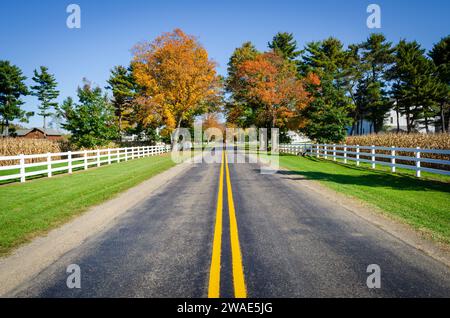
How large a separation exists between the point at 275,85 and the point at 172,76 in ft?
46.3

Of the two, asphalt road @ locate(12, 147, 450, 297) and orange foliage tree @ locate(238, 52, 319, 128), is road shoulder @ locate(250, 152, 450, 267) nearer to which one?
asphalt road @ locate(12, 147, 450, 297)

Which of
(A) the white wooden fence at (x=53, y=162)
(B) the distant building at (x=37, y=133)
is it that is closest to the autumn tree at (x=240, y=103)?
(A) the white wooden fence at (x=53, y=162)

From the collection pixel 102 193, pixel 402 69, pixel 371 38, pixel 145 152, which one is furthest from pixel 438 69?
pixel 102 193

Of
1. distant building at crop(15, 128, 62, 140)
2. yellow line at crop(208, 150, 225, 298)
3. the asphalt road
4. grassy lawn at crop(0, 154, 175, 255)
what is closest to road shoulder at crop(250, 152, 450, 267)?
the asphalt road

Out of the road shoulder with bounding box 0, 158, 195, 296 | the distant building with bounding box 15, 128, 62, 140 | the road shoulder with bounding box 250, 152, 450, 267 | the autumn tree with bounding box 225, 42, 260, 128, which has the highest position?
the autumn tree with bounding box 225, 42, 260, 128

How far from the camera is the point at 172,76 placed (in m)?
37.2

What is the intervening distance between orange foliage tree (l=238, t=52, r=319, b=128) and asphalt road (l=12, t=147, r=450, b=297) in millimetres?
32098

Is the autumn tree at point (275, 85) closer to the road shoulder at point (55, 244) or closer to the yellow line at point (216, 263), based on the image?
the road shoulder at point (55, 244)

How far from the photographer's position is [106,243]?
5031 mm

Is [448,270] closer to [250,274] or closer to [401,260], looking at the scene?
[401,260]

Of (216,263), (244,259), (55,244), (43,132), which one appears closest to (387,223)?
(244,259)

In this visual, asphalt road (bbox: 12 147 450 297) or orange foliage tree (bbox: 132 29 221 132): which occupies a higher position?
orange foliage tree (bbox: 132 29 221 132)

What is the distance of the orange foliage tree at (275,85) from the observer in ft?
122

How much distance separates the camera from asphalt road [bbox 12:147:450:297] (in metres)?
3.35
